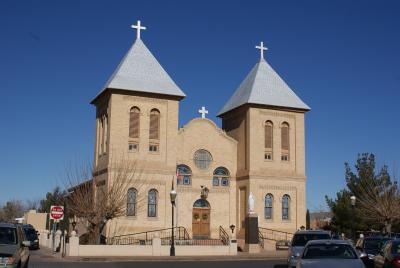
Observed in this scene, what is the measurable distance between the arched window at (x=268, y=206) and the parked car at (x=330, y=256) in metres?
28.0

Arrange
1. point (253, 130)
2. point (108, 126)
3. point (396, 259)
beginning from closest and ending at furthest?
point (396, 259), point (108, 126), point (253, 130)

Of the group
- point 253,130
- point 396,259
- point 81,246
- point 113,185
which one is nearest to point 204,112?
point 253,130

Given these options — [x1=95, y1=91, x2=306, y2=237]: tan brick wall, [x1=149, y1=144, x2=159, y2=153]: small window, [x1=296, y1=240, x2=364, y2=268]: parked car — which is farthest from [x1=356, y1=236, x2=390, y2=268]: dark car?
[x1=149, y1=144, x2=159, y2=153]: small window

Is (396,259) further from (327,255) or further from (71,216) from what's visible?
(71,216)

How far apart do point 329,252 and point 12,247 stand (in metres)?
9.31

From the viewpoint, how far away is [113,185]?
3866 centimetres

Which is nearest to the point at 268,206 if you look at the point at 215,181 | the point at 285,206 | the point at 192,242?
the point at 285,206

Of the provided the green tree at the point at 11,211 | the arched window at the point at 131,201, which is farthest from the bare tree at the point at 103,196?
the green tree at the point at 11,211

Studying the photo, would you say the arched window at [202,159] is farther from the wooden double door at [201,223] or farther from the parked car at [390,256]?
the parked car at [390,256]

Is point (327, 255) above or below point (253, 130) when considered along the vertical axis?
below

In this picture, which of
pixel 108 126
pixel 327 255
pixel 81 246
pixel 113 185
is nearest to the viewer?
pixel 327 255

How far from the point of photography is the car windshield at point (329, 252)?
1500cm

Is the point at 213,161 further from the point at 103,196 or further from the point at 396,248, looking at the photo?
the point at 396,248

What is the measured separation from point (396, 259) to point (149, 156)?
26180 millimetres
